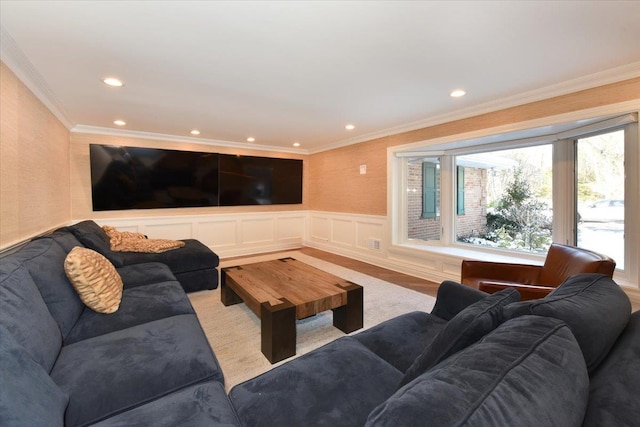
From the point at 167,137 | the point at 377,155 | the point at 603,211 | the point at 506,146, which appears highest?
the point at 167,137

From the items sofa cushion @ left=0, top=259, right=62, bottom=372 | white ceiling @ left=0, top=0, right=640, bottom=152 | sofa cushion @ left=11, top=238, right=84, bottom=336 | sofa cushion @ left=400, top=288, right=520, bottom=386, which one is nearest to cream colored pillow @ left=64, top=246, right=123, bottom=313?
sofa cushion @ left=11, top=238, right=84, bottom=336

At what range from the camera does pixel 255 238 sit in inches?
233

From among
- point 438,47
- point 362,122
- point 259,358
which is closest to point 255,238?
point 362,122

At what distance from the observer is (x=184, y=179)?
16.6 ft

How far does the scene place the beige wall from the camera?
81.6 inches

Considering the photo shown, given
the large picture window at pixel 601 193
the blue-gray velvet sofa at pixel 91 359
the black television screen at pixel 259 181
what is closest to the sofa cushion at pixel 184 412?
the blue-gray velvet sofa at pixel 91 359

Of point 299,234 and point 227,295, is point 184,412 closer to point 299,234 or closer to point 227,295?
point 227,295

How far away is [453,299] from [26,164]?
3733 mm

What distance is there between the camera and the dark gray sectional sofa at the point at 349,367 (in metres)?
0.58

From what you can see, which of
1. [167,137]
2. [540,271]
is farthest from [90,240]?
[540,271]

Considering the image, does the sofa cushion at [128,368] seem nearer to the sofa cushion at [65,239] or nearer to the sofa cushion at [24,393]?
the sofa cushion at [24,393]

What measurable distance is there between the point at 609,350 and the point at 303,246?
5.86 metres

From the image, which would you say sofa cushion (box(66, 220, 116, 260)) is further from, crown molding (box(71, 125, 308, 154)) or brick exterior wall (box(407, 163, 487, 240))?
brick exterior wall (box(407, 163, 487, 240))

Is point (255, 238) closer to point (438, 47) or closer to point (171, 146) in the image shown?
point (171, 146)
